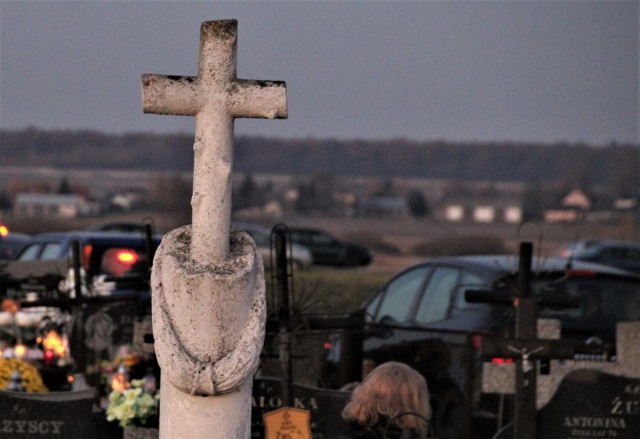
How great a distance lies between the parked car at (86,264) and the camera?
1370 centimetres

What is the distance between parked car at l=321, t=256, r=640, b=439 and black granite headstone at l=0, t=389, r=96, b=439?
2021 mm

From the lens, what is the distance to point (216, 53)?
21.8 feet

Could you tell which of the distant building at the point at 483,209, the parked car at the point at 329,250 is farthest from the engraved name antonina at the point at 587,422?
the distant building at the point at 483,209

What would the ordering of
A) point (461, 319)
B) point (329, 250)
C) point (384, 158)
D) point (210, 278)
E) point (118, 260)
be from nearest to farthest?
point (210, 278)
point (461, 319)
point (118, 260)
point (329, 250)
point (384, 158)

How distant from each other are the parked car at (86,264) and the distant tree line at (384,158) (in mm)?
38419

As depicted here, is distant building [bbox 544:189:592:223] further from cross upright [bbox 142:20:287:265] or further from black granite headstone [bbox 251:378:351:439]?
cross upright [bbox 142:20:287:265]

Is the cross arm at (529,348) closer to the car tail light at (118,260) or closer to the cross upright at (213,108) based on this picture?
the cross upright at (213,108)

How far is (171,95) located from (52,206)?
3909 cm

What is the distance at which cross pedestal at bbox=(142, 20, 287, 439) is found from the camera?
6414 millimetres

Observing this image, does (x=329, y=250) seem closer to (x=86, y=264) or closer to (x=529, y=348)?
(x=86, y=264)

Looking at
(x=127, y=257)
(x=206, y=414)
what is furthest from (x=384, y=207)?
(x=206, y=414)

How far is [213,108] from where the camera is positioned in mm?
6613

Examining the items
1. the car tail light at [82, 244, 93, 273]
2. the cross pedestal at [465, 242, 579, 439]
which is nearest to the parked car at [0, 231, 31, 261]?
the car tail light at [82, 244, 93, 273]

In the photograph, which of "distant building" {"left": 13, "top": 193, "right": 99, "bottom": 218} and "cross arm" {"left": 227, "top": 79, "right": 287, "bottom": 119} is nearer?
"cross arm" {"left": 227, "top": 79, "right": 287, "bottom": 119}
